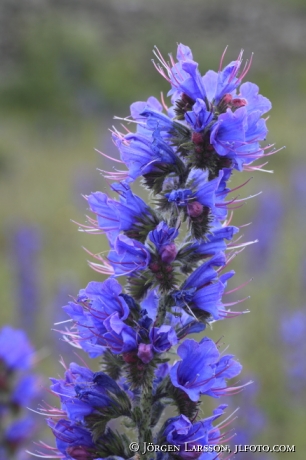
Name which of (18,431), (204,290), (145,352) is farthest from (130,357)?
(18,431)

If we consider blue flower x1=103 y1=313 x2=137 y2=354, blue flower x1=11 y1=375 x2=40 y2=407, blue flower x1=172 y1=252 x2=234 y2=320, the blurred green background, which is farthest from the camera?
the blurred green background

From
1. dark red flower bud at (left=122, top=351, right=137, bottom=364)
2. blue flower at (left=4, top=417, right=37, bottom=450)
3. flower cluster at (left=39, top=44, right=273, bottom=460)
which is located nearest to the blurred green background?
blue flower at (left=4, top=417, right=37, bottom=450)

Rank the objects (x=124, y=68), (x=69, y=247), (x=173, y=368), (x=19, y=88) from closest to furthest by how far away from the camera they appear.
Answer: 1. (x=173, y=368)
2. (x=69, y=247)
3. (x=19, y=88)
4. (x=124, y=68)

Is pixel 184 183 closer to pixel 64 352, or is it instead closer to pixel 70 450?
pixel 70 450

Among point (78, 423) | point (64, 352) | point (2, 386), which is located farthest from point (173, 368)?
point (64, 352)

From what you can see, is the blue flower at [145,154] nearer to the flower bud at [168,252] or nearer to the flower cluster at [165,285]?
the flower cluster at [165,285]

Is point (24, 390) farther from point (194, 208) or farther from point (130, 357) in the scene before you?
point (194, 208)

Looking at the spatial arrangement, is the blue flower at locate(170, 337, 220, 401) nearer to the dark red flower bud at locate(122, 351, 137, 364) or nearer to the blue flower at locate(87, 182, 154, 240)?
the dark red flower bud at locate(122, 351, 137, 364)
